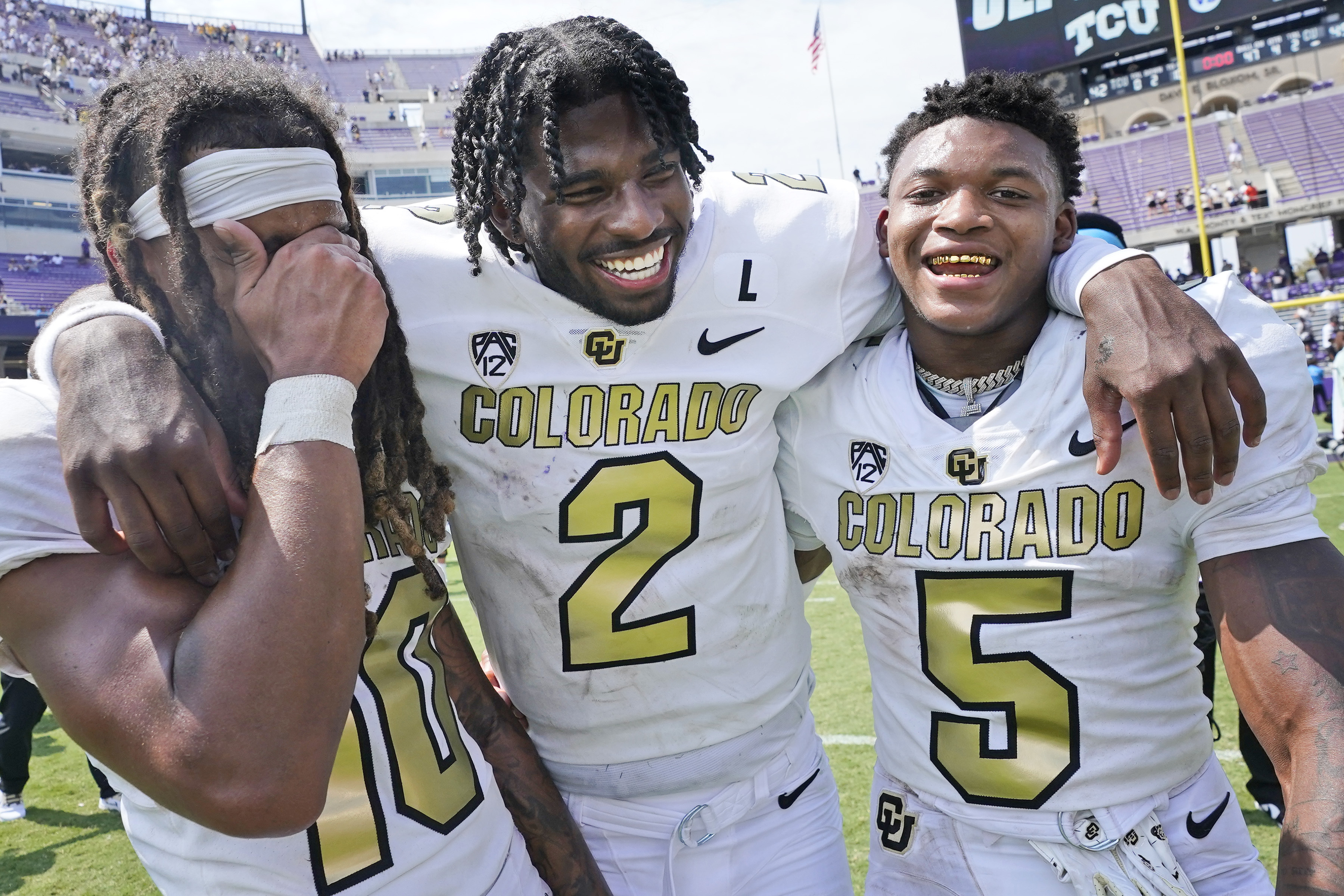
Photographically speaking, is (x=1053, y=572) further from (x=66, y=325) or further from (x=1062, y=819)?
(x=66, y=325)

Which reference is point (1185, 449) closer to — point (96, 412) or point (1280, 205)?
point (96, 412)

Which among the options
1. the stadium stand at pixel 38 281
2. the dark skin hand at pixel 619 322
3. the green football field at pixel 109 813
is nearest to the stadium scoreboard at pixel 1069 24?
the stadium stand at pixel 38 281

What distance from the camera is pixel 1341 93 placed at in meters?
29.9

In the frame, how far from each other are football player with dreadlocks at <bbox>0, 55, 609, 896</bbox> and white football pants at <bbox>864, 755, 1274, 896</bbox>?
63 cm

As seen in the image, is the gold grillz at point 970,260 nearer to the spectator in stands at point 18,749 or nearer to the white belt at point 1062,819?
the white belt at point 1062,819

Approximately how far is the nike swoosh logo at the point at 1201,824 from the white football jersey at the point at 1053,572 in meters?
0.07

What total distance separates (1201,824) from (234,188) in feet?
6.56

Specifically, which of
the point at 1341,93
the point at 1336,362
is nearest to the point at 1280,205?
the point at 1341,93

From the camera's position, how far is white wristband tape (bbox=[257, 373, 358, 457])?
1312 mm

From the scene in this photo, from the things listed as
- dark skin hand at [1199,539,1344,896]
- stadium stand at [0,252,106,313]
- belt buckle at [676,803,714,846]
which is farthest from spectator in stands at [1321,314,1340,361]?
stadium stand at [0,252,106,313]

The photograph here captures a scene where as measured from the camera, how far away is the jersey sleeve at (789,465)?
2240 millimetres

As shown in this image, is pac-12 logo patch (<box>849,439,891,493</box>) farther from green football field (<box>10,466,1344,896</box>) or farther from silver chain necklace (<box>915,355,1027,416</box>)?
green football field (<box>10,466,1344,896</box>)

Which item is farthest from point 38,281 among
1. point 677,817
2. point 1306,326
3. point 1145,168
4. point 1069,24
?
point 1145,168

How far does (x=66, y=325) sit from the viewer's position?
4.84 feet
